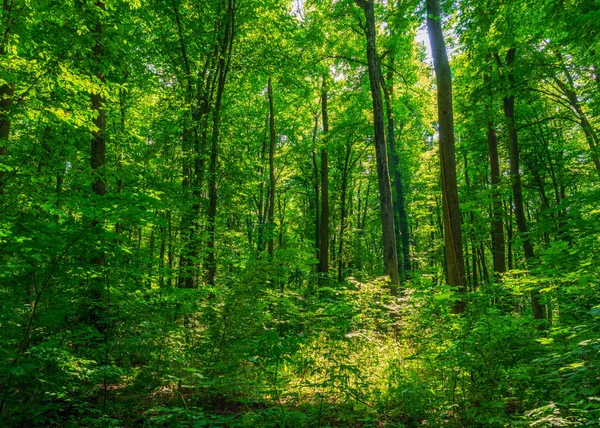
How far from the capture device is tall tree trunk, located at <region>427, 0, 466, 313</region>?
6.47 meters

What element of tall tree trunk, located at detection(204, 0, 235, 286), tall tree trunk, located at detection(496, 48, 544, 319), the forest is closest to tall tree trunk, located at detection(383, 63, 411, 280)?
the forest

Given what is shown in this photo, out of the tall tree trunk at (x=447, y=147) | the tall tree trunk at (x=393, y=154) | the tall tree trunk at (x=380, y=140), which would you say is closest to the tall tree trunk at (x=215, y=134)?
the tall tree trunk at (x=380, y=140)

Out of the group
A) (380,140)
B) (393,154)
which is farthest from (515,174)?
(393,154)

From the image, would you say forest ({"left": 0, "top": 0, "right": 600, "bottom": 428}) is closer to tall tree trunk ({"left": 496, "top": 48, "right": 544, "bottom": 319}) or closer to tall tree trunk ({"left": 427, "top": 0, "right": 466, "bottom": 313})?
tall tree trunk ({"left": 427, "top": 0, "right": 466, "bottom": 313})

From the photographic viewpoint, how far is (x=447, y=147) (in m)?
6.79

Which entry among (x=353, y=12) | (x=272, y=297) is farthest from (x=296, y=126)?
(x=272, y=297)

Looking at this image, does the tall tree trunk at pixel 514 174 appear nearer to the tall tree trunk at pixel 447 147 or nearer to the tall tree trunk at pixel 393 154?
the tall tree trunk at pixel 393 154

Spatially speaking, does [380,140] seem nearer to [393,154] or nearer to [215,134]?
[215,134]

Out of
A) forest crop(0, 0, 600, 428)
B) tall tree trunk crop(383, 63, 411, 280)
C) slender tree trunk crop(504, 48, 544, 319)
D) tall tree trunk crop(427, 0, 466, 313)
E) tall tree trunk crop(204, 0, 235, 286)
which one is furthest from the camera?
tall tree trunk crop(383, 63, 411, 280)

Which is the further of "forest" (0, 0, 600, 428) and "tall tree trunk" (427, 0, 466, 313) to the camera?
"tall tree trunk" (427, 0, 466, 313)

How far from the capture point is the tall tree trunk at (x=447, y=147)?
21.2 feet

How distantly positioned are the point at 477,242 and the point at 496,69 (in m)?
9.26

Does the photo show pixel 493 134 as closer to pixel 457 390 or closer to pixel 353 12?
pixel 353 12

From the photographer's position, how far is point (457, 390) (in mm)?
4598
